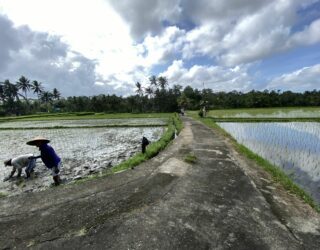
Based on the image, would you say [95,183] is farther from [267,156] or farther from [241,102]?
[241,102]

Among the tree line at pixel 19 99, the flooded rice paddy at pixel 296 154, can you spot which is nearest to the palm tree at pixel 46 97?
the tree line at pixel 19 99

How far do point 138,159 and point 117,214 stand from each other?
390cm

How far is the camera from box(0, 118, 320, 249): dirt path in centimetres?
358

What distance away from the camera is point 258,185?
19.8 ft

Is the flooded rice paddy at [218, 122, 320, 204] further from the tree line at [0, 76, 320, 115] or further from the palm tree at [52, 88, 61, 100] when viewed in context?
the palm tree at [52, 88, 61, 100]

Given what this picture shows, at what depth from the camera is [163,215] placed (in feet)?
14.2

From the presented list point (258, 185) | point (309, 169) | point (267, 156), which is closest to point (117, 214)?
point (258, 185)

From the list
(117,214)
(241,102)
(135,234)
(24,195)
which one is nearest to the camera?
(135,234)

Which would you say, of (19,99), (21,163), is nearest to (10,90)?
(19,99)

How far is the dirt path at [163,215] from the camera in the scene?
358 cm

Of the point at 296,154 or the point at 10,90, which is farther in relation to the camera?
the point at 10,90

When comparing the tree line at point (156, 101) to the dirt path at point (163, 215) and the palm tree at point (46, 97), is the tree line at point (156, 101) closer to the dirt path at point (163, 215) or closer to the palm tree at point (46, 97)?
the palm tree at point (46, 97)

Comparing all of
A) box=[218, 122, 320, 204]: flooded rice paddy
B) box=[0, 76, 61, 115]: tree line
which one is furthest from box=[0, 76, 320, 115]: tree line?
box=[218, 122, 320, 204]: flooded rice paddy

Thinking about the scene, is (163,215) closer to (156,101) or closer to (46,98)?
(156,101)
